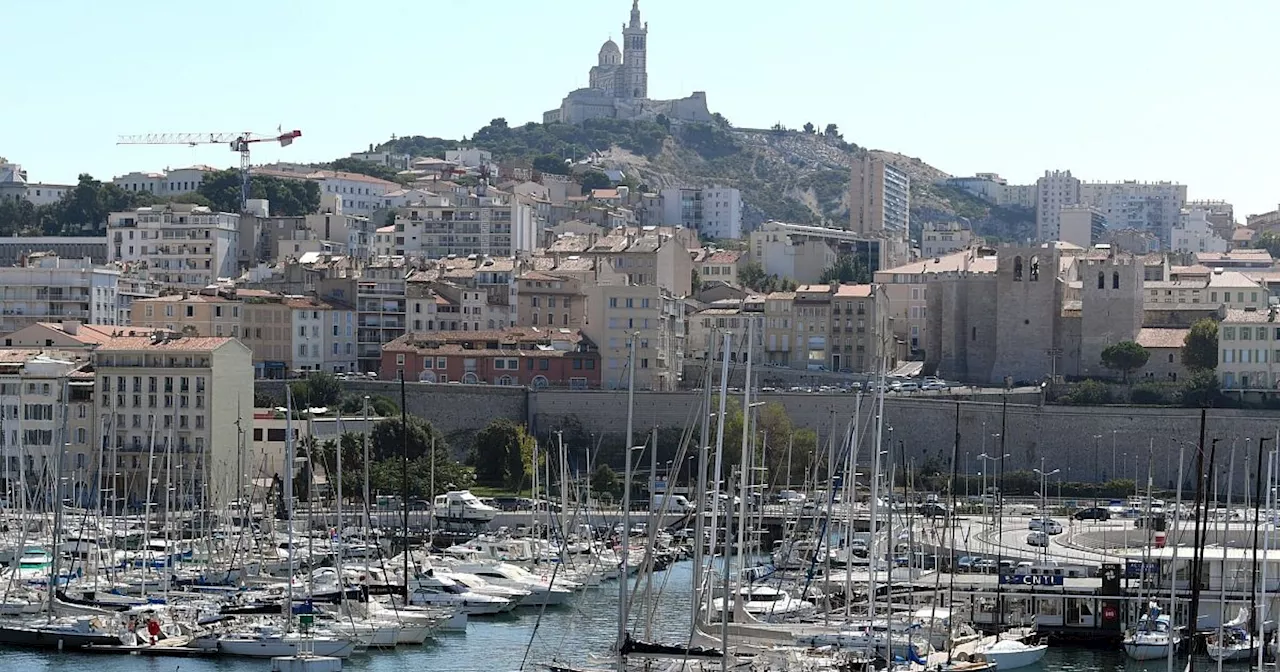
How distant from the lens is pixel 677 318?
82375mm

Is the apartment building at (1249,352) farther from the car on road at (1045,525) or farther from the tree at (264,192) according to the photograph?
the tree at (264,192)

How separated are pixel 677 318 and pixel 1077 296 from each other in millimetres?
14479

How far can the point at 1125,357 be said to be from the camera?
77625 millimetres

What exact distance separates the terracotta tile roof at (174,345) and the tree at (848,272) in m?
43.3

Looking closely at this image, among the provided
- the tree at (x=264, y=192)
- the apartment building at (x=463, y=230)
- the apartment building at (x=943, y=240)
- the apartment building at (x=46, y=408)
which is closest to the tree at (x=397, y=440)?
the apartment building at (x=46, y=408)

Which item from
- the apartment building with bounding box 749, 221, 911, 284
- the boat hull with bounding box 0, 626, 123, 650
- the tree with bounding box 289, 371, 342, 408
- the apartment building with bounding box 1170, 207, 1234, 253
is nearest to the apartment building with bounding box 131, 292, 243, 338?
the tree with bounding box 289, 371, 342, 408

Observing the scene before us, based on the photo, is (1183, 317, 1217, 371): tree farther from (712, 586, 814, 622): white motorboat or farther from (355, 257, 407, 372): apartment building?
(712, 586, 814, 622): white motorboat

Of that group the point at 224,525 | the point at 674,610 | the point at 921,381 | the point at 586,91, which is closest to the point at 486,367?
the point at 921,381

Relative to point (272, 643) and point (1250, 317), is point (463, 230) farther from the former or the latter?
point (272, 643)

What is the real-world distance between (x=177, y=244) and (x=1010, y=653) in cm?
6577

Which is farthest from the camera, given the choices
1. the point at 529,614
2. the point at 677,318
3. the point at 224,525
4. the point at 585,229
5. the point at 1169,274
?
the point at 585,229

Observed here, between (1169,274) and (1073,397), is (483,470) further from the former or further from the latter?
(1169,274)

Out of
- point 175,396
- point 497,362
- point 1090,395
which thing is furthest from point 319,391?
point 1090,395

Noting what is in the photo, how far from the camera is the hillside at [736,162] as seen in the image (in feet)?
582
